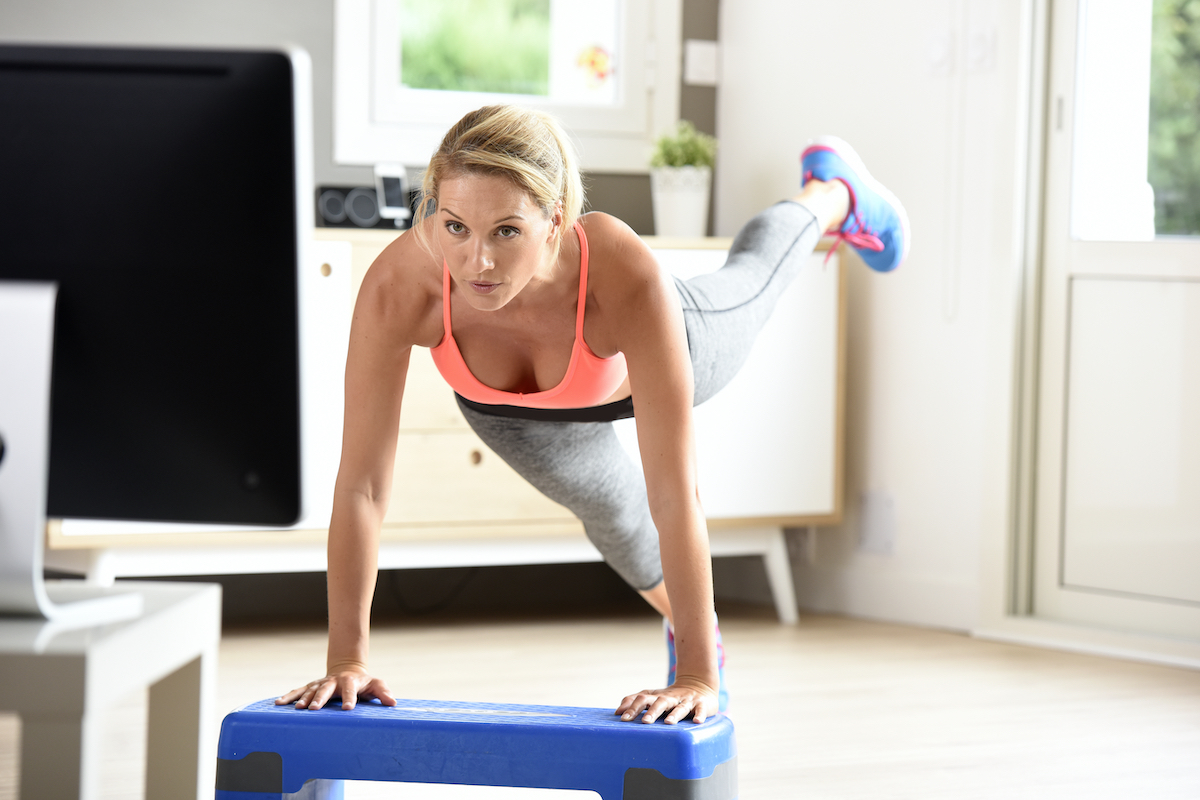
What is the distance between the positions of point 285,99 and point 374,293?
67 centimetres

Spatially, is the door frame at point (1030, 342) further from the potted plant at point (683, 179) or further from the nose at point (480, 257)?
the nose at point (480, 257)

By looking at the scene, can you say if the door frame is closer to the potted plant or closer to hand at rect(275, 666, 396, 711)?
the potted plant

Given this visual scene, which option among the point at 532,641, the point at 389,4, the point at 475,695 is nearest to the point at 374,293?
the point at 475,695

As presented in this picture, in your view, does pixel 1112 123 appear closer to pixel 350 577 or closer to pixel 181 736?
pixel 350 577

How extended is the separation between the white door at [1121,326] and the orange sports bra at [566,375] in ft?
5.17

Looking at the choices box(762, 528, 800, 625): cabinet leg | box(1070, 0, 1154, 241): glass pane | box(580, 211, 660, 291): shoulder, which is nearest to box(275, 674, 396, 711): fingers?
box(580, 211, 660, 291): shoulder

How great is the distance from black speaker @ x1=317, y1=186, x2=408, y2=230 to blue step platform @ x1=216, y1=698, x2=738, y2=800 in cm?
177

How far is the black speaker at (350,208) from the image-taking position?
9.29 ft

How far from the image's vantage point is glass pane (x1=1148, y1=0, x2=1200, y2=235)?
8.60 ft

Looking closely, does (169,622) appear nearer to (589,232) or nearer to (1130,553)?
(589,232)

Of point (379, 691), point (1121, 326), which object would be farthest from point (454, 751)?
point (1121, 326)

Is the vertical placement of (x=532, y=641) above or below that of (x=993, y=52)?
below

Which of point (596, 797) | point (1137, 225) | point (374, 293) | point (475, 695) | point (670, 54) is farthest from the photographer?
point (670, 54)

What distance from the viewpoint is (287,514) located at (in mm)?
800
